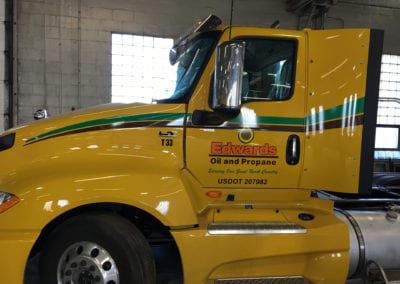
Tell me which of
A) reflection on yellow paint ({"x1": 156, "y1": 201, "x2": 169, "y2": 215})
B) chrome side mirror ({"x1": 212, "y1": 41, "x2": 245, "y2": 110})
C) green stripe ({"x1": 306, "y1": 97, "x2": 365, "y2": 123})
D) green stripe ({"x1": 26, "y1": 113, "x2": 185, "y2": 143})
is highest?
chrome side mirror ({"x1": 212, "y1": 41, "x2": 245, "y2": 110})

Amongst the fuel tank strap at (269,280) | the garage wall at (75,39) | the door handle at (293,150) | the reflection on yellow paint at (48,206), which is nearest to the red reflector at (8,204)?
the reflection on yellow paint at (48,206)

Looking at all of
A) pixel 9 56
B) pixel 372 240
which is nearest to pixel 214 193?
pixel 372 240

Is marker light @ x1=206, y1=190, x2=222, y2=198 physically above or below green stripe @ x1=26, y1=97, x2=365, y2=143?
below

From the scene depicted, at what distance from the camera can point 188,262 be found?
3.24 meters

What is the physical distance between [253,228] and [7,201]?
1.89 metres

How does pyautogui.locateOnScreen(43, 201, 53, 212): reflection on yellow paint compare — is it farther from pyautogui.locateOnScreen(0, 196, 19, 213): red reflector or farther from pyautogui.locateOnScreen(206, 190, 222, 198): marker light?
pyautogui.locateOnScreen(206, 190, 222, 198): marker light

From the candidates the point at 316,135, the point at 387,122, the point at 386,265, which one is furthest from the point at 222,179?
the point at 387,122

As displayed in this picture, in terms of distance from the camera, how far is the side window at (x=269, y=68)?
361 centimetres

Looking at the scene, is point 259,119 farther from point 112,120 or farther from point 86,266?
point 86,266

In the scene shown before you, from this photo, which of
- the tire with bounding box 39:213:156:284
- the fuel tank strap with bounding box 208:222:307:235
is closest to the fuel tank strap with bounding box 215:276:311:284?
the fuel tank strap with bounding box 208:222:307:235

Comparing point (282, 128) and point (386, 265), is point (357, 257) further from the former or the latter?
point (282, 128)

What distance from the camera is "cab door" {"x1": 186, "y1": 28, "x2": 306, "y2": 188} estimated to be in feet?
11.6

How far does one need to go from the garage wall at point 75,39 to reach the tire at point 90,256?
628 cm

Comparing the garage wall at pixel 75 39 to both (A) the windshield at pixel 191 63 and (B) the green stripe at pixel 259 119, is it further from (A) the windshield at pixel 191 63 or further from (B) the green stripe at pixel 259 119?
(B) the green stripe at pixel 259 119
